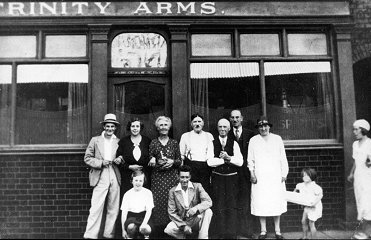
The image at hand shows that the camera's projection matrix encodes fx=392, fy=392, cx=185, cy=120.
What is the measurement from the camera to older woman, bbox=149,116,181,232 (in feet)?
19.4

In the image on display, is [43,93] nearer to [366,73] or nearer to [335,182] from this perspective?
[335,182]

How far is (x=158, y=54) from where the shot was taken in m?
7.08

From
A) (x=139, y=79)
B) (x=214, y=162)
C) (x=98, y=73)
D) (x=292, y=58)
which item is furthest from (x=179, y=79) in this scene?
(x=292, y=58)

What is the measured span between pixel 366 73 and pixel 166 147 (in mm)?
4465

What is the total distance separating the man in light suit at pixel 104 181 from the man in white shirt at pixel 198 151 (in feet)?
3.46

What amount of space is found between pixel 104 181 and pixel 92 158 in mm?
401

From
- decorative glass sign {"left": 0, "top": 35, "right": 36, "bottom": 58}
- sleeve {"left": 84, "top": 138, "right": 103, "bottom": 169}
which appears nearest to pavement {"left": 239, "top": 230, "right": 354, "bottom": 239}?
sleeve {"left": 84, "top": 138, "right": 103, "bottom": 169}

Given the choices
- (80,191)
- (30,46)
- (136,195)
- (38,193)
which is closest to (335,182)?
(136,195)

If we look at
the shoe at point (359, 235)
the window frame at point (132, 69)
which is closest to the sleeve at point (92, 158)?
the window frame at point (132, 69)

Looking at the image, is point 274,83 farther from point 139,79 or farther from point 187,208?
point 187,208

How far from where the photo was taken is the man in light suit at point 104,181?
19.7ft

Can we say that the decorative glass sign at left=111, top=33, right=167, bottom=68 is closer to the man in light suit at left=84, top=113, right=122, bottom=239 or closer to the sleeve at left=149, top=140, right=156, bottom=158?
the man in light suit at left=84, top=113, right=122, bottom=239

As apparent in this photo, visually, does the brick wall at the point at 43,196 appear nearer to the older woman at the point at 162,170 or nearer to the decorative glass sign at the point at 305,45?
the older woman at the point at 162,170

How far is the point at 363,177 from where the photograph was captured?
239 inches
